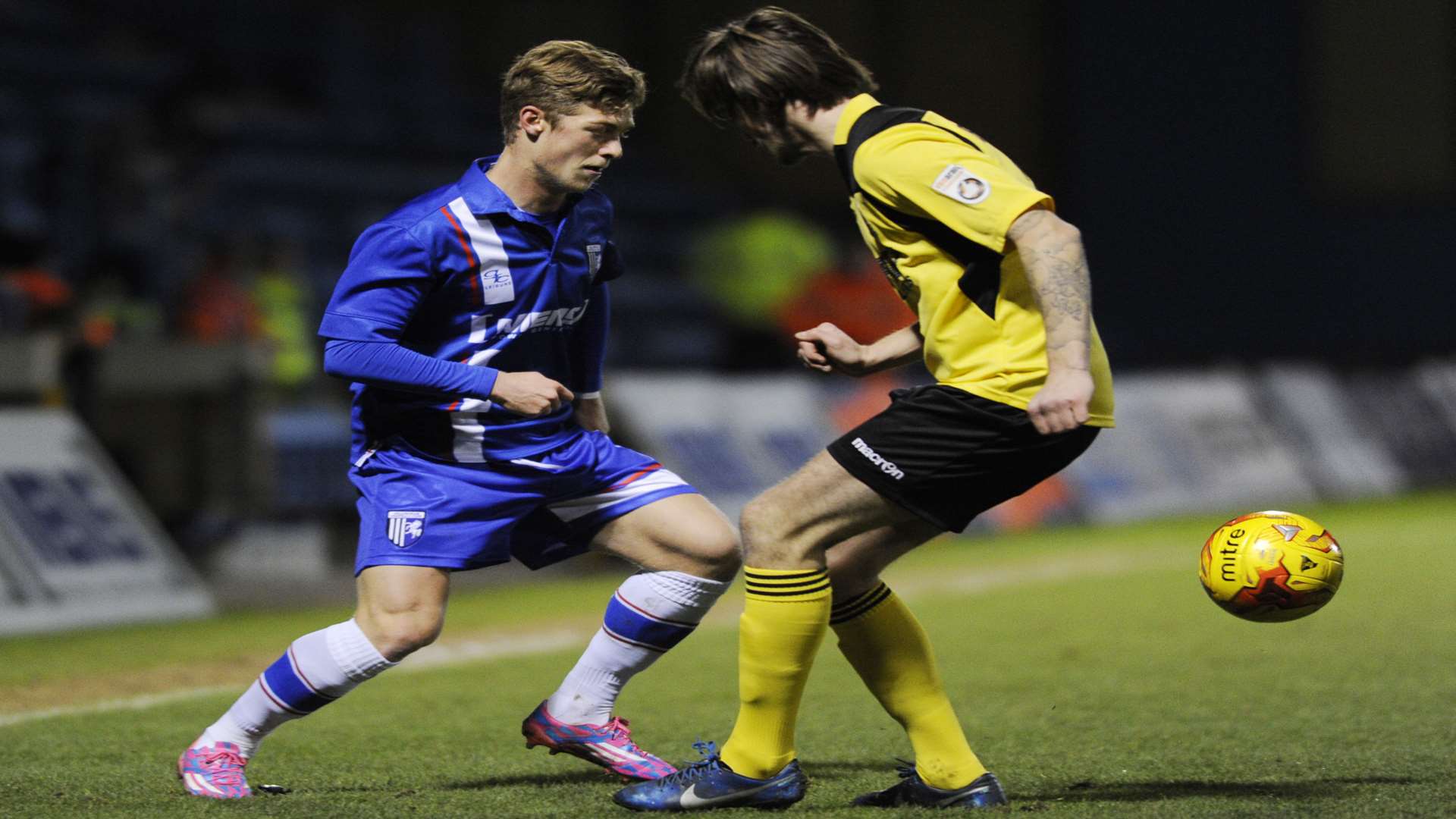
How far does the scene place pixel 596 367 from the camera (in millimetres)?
4867

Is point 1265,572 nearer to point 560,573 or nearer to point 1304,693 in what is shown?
point 1304,693

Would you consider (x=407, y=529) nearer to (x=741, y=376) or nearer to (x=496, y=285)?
(x=496, y=285)

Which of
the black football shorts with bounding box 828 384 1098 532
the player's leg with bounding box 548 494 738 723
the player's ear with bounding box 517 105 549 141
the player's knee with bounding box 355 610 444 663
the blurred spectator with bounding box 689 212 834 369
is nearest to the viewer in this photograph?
the black football shorts with bounding box 828 384 1098 532

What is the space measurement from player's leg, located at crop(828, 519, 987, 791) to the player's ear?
1.19 meters

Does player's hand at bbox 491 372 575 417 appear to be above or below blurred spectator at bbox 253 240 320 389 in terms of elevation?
above

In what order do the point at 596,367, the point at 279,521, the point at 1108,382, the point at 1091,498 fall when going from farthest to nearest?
the point at 1091,498 < the point at 279,521 < the point at 596,367 < the point at 1108,382

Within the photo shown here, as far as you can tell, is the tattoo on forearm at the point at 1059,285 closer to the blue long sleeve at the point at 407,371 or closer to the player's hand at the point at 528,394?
the player's hand at the point at 528,394

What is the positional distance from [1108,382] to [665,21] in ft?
67.2

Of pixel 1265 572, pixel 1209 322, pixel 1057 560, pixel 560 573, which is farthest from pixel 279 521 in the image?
pixel 1209 322

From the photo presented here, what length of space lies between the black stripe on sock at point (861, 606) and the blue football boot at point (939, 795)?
1.22 feet

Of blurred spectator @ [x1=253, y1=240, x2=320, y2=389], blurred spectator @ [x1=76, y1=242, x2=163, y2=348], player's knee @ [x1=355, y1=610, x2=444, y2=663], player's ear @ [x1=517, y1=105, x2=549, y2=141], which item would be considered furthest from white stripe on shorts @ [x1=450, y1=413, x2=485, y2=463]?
blurred spectator @ [x1=253, y1=240, x2=320, y2=389]

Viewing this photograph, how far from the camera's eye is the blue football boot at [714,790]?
13.4 feet

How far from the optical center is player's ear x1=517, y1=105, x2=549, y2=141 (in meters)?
4.43

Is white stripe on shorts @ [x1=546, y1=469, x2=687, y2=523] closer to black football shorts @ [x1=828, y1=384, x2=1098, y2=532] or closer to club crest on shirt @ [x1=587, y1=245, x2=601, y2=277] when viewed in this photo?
club crest on shirt @ [x1=587, y1=245, x2=601, y2=277]
